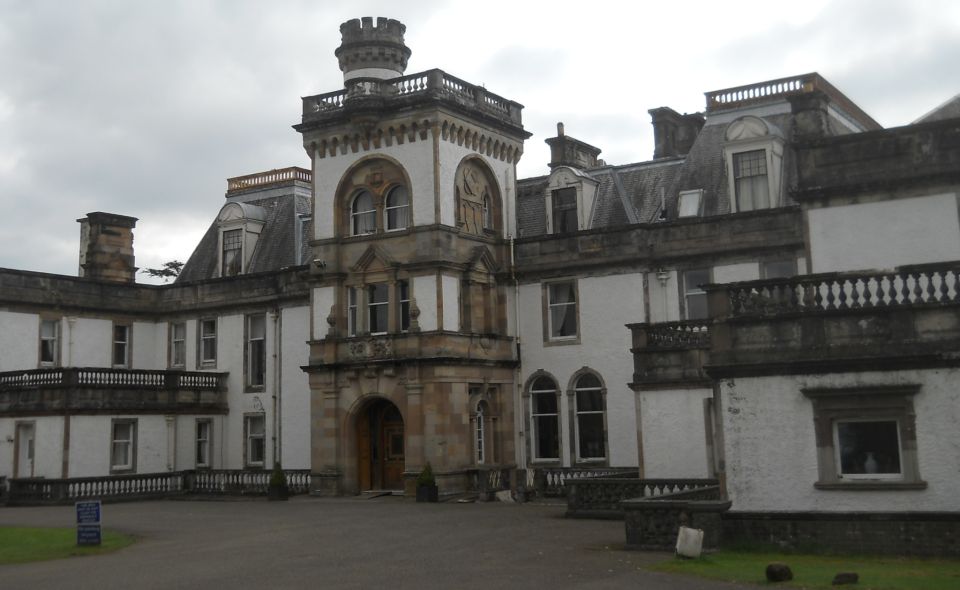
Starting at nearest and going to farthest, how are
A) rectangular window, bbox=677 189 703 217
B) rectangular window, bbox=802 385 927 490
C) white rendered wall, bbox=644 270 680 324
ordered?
rectangular window, bbox=802 385 927 490 < white rendered wall, bbox=644 270 680 324 < rectangular window, bbox=677 189 703 217

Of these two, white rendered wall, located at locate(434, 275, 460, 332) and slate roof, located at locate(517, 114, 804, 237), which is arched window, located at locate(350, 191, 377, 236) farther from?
slate roof, located at locate(517, 114, 804, 237)

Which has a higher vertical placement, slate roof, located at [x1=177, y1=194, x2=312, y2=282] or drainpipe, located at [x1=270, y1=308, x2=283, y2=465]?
slate roof, located at [x1=177, y1=194, x2=312, y2=282]

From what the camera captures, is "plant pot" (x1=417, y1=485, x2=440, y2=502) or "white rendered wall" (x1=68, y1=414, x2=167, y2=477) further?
"white rendered wall" (x1=68, y1=414, x2=167, y2=477)

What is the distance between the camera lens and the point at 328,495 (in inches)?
1324

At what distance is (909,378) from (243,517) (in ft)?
55.5

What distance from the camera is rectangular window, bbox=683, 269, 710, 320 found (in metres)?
32.6

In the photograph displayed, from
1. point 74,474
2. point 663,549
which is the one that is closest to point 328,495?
point 74,474

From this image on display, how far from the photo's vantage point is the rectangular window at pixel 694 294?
3256 cm

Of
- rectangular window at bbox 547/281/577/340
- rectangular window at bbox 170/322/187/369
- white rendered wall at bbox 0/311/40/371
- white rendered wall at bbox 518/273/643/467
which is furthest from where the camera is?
rectangular window at bbox 170/322/187/369

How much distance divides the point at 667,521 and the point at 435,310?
52.4 feet

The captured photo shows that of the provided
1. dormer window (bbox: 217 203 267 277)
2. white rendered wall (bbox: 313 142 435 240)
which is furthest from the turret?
dormer window (bbox: 217 203 267 277)

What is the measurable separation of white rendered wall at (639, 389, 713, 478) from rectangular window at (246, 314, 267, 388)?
1846 cm

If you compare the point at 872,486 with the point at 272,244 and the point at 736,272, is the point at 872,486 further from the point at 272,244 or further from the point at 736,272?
the point at 272,244

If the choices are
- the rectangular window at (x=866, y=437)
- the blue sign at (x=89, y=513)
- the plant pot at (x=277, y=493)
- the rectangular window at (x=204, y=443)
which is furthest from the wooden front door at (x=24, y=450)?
the rectangular window at (x=866, y=437)
